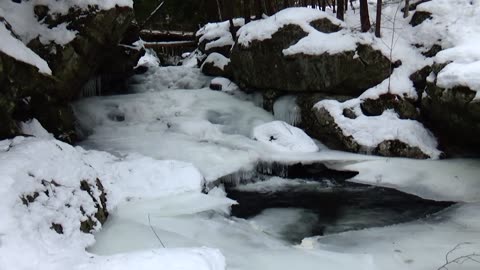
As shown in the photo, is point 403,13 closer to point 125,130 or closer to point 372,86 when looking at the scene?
point 372,86

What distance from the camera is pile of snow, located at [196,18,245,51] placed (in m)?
13.3

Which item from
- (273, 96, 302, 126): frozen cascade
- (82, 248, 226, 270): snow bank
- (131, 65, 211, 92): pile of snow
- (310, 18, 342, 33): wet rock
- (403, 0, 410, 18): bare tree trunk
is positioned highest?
(403, 0, 410, 18): bare tree trunk

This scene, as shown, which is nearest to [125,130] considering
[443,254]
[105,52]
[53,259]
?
[105,52]


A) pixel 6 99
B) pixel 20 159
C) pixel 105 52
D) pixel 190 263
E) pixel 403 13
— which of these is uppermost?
pixel 403 13

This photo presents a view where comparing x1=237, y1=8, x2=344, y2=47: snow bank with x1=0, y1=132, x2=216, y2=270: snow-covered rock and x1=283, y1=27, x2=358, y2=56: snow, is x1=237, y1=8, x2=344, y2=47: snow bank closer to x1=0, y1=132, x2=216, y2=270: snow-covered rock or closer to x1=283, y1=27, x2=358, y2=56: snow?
x1=283, y1=27, x2=358, y2=56: snow

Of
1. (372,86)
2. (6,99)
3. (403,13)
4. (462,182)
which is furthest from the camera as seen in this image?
(403,13)

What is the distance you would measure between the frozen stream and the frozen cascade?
11.3 inches

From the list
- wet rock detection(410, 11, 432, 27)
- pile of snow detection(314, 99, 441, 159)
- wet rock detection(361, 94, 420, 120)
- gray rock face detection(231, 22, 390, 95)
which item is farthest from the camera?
wet rock detection(410, 11, 432, 27)

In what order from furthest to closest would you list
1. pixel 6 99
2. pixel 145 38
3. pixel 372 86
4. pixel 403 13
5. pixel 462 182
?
pixel 145 38, pixel 403 13, pixel 372 86, pixel 462 182, pixel 6 99

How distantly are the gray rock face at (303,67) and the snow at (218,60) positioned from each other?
134cm

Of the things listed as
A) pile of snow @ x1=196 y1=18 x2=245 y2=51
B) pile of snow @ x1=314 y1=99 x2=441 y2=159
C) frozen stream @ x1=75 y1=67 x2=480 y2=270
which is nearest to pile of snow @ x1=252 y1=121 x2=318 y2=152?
frozen stream @ x1=75 y1=67 x2=480 y2=270

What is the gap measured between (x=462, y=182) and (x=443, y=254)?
110 inches

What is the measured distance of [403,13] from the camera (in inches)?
403

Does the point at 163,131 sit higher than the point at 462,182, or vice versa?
the point at 163,131
